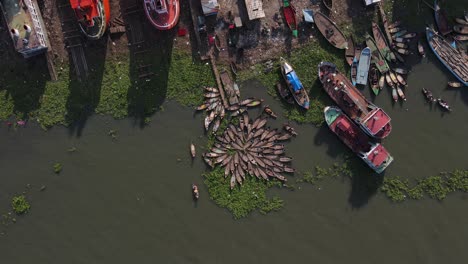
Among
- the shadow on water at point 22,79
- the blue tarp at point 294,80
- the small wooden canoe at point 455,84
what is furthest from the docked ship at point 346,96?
the shadow on water at point 22,79

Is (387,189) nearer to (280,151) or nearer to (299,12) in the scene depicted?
(280,151)

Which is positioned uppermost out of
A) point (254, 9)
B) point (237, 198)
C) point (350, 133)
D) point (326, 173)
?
point (254, 9)

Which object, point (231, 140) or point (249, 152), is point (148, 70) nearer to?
point (231, 140)

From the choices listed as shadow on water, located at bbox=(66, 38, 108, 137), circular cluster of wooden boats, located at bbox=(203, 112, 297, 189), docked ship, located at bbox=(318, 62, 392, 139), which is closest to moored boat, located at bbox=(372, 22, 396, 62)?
docked ship, located at bbox=(318, 62, 392, 139)

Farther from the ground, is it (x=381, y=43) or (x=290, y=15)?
(x=290, y=15)

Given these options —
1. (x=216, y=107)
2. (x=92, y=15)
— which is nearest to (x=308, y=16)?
(x=216, y=107)

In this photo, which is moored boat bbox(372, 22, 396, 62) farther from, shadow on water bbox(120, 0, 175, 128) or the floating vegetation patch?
shadow on water bbox(120, 0, 175, 128)
